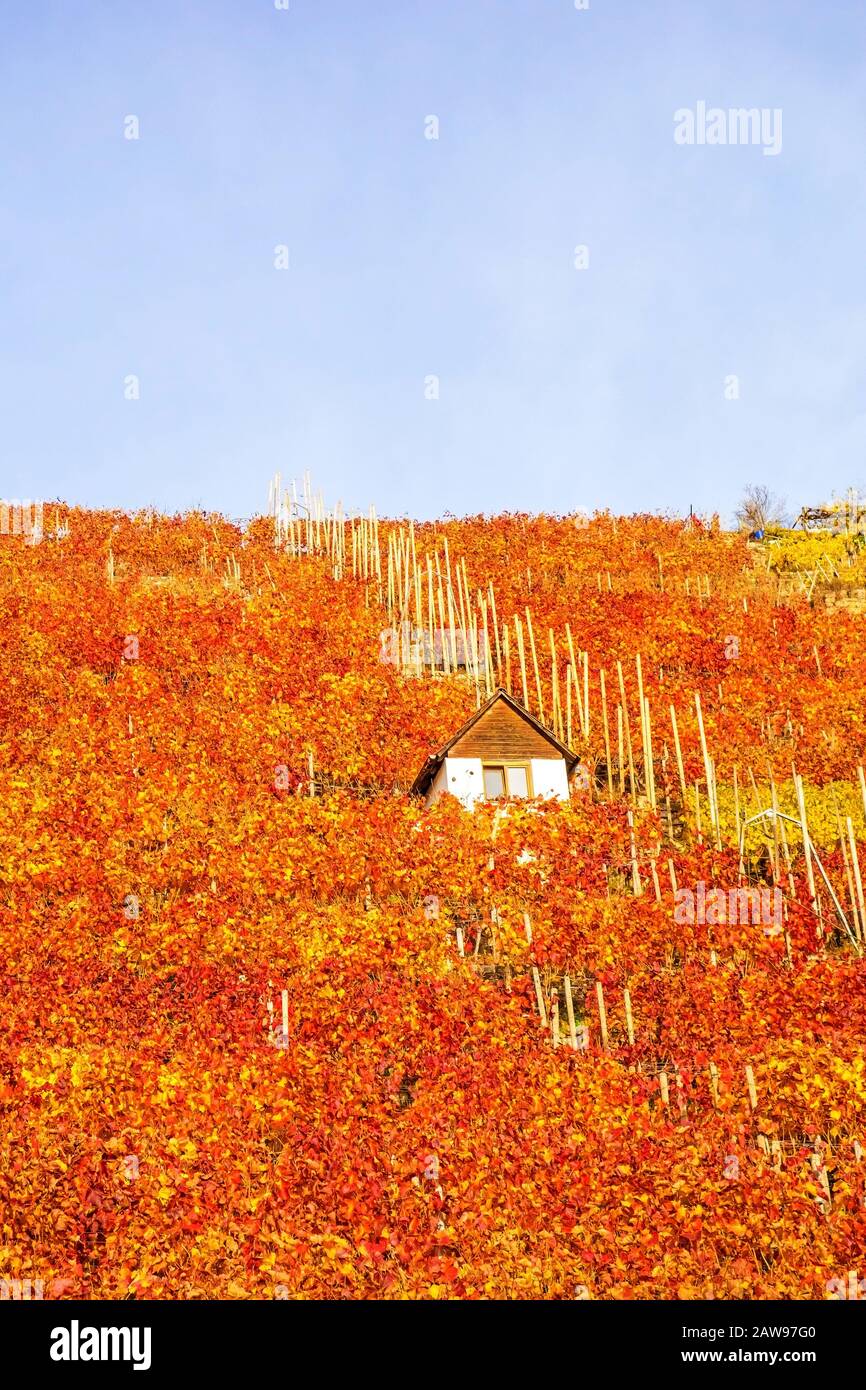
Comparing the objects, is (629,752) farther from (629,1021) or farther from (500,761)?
(629,1021)

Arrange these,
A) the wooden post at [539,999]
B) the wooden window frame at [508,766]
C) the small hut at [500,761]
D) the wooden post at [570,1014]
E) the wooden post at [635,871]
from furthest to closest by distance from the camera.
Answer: the wooden window frame at [508,766] < the small hut at [500,761] < the wooden post at [635,871] < the wooden post at [539,999] < the wooden post at [570,1014]

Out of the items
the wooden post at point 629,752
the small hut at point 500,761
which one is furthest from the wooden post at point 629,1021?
the wooden post at point 629,752

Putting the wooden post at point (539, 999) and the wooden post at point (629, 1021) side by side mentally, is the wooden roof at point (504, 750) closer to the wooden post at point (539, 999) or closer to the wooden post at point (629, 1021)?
the wooden post at point (539, 999)

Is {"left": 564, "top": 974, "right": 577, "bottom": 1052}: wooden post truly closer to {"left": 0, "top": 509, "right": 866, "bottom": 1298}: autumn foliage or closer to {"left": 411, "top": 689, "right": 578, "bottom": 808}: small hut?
{"left": 0, "top": 509, "right": 866, "bottom": 1298}: autumn foliage

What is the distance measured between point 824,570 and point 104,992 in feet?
153

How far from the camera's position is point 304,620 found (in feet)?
162

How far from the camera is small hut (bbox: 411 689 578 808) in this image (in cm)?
3562

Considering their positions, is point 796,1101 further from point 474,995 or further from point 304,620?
point 304,620

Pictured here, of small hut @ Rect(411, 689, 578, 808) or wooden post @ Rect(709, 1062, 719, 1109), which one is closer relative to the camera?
wooden post @ Rect(709, 1062, 719, 1109)

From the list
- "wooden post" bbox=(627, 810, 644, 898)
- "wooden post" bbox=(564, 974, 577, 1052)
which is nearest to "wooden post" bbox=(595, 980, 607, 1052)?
"wooden post" bbox=(564, 974, 577, 1052)

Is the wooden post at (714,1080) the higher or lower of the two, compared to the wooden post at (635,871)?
lower

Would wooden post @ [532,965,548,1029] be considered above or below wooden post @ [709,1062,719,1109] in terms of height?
above

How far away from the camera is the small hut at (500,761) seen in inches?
1403

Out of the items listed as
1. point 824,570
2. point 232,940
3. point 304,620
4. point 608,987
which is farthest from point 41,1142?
point 824,570
